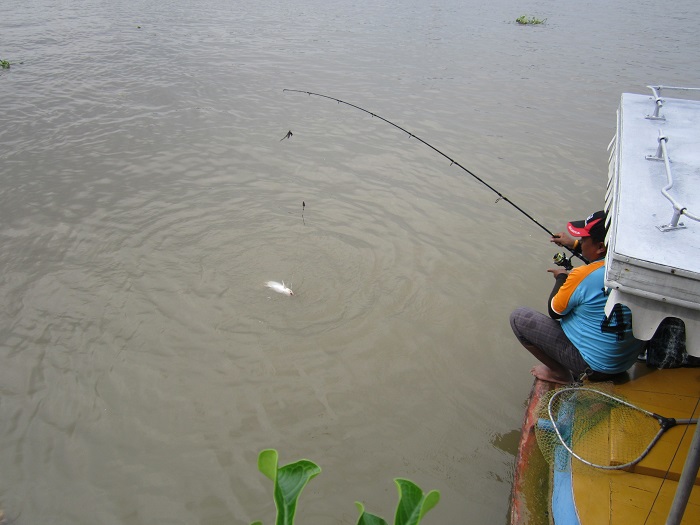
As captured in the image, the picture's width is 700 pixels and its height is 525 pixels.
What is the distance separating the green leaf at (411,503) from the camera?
125 centimetres

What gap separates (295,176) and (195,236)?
2.20 meters

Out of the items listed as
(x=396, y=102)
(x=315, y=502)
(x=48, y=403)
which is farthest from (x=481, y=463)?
(x=396, y=102)

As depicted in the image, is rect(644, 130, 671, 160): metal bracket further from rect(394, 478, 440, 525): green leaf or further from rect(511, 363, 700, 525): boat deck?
rect(394, 478, 440, 525): green leaf

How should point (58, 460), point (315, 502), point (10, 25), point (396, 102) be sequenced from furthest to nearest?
1. point (10, 25)
2. point (396, 102)
3. point (58, 460)
4. point (315, 502)

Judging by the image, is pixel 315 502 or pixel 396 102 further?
pixel 396 102

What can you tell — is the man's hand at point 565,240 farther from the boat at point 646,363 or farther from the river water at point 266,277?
the river water at point 266,277

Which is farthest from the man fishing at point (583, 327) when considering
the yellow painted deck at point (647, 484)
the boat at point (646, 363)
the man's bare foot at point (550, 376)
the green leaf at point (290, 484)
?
the green leaf at point (290, 484)

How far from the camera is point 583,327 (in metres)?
3.32

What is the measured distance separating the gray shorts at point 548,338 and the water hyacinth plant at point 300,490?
2.50 meters

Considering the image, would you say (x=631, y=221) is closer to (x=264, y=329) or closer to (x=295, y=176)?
(x=264, y=329)

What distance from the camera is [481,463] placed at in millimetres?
3830

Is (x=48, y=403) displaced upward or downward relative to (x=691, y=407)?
downward

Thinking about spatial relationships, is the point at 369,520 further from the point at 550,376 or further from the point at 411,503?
the point at 550,376

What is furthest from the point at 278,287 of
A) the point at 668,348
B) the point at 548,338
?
the point at 668,348
